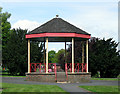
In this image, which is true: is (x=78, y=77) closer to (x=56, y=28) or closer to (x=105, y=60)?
(x=56, y=28)

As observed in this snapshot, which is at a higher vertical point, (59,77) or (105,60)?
(105,60)

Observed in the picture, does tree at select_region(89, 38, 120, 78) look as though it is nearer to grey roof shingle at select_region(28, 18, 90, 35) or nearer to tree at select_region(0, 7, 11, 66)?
grey roof shingle at select_region(28, 18, 90, 35)

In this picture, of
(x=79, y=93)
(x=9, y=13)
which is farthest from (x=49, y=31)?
(x=9, y=13)

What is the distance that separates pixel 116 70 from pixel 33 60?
13.2 metres

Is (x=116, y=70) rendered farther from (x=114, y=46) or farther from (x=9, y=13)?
(x=9, y=13)

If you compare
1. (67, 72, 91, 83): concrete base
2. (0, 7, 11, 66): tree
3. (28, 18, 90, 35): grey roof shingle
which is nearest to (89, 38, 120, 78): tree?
(28, 18, 90, 35): grey roof shingle

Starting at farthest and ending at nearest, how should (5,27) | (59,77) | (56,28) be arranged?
(5,27) < (56,28) < (59,77)

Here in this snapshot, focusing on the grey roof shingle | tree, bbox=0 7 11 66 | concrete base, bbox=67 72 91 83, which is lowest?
concrete base, bbox=67 72 91 83

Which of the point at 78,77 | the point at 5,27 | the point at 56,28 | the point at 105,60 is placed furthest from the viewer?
the point at 5,27

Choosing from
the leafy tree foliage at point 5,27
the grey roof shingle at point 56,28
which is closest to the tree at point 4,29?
the leafy tree foliage at point 5,27

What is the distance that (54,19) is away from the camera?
91.1 ft

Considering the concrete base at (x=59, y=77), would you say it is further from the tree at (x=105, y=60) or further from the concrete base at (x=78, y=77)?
the tree at (x=105, y=60)

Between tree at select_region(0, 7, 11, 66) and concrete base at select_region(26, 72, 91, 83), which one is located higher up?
tree at select_region(0, 7, 11, 66)

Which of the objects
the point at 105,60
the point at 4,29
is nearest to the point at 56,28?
the point at 105,60
